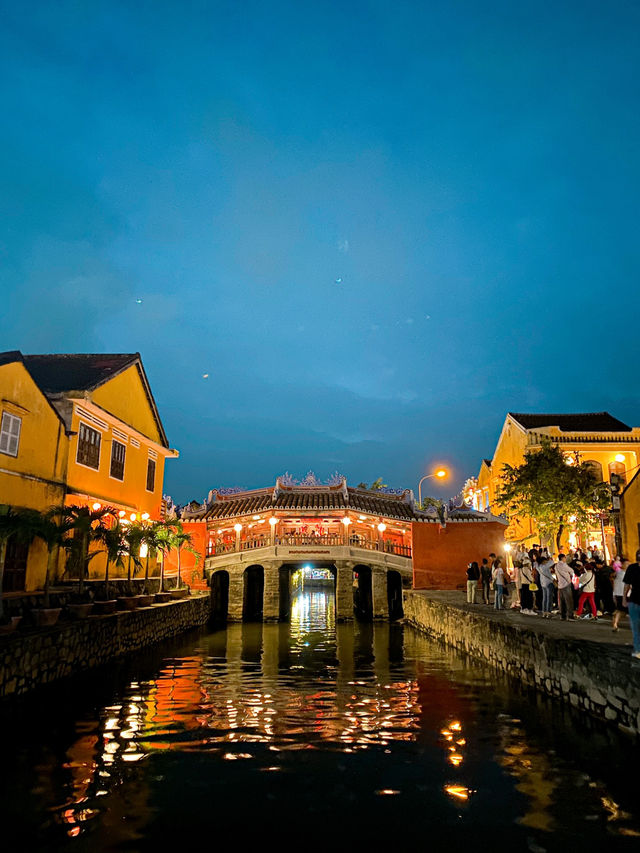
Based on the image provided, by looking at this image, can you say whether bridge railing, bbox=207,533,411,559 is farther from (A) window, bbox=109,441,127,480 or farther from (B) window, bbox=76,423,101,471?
(B) window, bbox=76,423,101,471

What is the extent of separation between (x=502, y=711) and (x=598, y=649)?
1.97 m

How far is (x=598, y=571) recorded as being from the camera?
1509cm

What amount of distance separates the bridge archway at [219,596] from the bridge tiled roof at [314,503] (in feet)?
12.2

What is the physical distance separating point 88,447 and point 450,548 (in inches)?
792

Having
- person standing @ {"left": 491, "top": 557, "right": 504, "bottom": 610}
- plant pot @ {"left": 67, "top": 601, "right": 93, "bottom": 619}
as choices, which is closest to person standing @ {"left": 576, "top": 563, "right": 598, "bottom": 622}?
person standing @ {"left": 491, "top": 557, "right": 504, "bottom": 610}

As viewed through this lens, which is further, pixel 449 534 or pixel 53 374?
pixel 449 534

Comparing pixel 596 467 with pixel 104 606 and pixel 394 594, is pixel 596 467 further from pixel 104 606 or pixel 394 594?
pixel 104 606

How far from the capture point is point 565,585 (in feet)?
46.3

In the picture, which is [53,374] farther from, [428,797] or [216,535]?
[428,797]

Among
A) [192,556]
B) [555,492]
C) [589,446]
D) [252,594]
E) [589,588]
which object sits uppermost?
[589,446]

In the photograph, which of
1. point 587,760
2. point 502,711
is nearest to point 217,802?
point 587,760

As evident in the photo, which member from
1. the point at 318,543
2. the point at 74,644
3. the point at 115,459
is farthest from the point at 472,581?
the point at 115,459

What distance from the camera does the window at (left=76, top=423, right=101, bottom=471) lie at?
19672mm

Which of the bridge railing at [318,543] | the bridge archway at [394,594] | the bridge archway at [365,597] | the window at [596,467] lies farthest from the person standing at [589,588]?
the bridge archway at [394,594]
